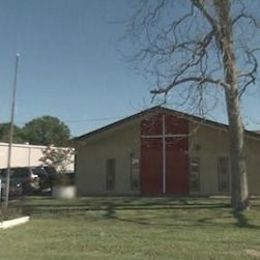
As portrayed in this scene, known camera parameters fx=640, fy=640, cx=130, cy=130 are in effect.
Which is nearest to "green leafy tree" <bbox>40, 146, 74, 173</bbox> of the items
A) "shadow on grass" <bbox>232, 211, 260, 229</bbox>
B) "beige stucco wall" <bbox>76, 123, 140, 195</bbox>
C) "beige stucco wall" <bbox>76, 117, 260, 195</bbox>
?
"beige stucco wall" <bbox>76, 123, 140, 195</bbox>

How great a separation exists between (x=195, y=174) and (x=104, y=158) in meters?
5.43

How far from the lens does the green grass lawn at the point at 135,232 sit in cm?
1427

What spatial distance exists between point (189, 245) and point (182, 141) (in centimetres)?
2017

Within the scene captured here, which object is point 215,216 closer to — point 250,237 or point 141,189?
point 250,237

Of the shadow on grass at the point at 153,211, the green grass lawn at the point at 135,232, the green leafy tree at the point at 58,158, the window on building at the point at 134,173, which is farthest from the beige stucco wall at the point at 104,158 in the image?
the green grass lawn at the point at 135,232

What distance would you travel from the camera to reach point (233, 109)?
2547 centimetres

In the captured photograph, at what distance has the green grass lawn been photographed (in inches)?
562

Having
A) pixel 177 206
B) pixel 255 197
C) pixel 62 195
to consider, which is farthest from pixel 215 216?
pixel 62 195

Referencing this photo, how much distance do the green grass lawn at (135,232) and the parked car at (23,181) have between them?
10256 millimetres

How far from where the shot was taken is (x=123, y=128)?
3619cm

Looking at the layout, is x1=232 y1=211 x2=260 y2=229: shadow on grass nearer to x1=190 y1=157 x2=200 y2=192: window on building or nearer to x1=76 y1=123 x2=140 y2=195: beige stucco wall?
x1=190 y1=157 x2=200 y2=192: window on building

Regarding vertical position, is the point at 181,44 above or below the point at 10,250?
above

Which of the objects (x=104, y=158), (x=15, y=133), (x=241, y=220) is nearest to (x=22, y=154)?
(x=104, y=158)

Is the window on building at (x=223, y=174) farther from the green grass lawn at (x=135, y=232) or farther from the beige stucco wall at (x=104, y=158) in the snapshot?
the green grass lawn at (x=135, y=232)
